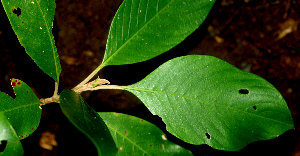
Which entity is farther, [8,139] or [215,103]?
[215,103]

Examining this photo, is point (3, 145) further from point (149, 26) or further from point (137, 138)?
point (149, 26)

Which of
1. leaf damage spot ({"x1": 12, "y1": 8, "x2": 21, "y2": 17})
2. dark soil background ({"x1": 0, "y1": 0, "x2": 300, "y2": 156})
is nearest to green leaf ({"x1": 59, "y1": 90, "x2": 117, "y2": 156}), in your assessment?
leaf damage spot ({"x1": 12, "y1": 8, "x2": 21, "y2": 17})

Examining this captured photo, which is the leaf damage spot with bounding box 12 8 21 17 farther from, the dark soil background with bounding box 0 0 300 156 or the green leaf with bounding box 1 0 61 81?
the dark soil background with bounding box 0 0 300 156

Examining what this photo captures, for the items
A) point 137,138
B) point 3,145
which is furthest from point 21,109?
point 137,138

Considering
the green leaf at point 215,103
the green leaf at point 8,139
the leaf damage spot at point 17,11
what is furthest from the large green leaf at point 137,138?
the leaf damage spot at point 17,11

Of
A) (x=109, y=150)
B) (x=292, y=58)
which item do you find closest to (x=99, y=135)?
(x=109, y=150)

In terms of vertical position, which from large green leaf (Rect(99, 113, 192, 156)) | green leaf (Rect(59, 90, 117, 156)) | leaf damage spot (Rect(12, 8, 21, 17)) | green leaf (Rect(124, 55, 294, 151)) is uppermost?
leaf damage spot (Rect(12, 8, 21, 17))
